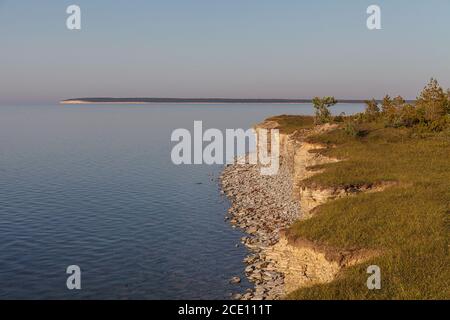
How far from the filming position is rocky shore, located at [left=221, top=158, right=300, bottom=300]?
103 feet

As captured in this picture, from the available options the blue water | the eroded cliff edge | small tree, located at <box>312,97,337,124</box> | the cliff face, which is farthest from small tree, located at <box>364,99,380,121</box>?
the cliff face

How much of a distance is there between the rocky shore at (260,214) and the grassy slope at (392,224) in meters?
6.00

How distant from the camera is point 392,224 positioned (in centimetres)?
2481

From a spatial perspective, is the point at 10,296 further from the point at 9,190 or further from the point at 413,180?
the point at 9,190

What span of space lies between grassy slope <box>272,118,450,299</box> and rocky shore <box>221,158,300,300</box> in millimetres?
6003

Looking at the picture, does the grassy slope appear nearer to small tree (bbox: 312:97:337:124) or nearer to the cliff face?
the cliff face

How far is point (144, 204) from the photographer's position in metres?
54.3

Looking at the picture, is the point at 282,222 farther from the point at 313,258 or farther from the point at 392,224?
the point at 313,258

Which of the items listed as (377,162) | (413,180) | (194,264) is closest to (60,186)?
(194,264)

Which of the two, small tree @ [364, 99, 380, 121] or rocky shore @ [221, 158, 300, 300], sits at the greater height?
small tree @ [364, 99, 380, 121]

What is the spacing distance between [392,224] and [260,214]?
1014 inches

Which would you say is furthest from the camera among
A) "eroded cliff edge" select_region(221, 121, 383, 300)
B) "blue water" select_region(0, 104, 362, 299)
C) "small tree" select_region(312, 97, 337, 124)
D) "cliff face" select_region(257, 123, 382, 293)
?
"small tree" select_region(312, 97, 337, 124)

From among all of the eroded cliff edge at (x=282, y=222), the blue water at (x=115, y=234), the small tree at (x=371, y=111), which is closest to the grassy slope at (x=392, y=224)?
the eroded cliff edge at (x=282, y=222)

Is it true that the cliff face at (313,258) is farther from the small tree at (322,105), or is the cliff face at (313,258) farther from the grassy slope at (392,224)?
the small tree at (322,105)
